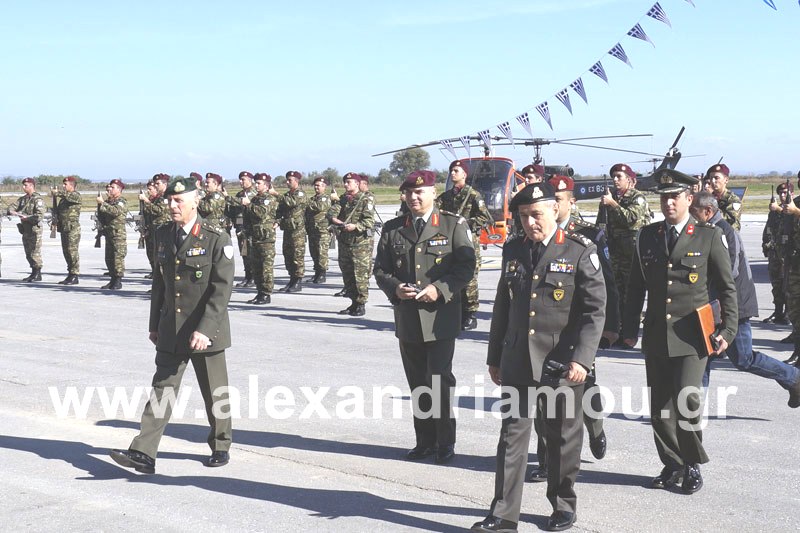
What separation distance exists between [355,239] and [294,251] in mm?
2845

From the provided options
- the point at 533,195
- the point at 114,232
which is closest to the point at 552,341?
the point at 533,195

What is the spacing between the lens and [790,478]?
20.4 feet

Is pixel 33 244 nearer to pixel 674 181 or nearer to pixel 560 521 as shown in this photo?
pixel 674 181

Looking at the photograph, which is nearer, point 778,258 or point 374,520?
point 374,520

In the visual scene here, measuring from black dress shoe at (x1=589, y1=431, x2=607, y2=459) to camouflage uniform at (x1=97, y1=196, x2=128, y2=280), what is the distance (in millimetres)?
13659

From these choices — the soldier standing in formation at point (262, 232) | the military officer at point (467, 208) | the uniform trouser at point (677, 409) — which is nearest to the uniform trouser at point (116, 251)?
the soldier standing in formation at point (262, 232)

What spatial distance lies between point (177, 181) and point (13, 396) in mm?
3439

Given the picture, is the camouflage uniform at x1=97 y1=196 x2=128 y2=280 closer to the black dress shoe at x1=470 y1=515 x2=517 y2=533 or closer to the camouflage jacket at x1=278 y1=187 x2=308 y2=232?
the camouflage jacket at x1=278 y1=187 x2=308 y2=232

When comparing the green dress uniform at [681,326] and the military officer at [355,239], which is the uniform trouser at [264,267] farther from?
the green dress uniform at [681,326]

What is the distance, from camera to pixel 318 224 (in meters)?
18.7

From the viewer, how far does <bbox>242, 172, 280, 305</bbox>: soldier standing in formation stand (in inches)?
639

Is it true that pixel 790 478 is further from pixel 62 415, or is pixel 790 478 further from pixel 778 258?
pixel 778 258

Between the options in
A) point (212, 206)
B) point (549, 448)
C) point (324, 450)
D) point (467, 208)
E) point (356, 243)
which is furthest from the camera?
point (212, 206)

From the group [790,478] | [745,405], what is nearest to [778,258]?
[745,405]
